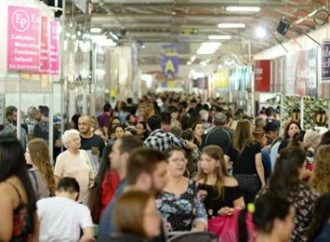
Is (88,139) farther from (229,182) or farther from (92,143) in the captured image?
(229,182)

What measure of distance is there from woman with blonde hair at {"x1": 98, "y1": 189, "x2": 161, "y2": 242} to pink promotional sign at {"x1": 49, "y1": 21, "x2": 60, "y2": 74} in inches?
229

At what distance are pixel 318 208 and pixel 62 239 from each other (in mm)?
1696

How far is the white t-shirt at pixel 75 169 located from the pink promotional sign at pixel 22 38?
44.4 inches

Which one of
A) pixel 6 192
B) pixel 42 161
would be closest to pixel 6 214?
pixel 6 192

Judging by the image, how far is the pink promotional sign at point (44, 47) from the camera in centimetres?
855

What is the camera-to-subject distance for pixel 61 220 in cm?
504

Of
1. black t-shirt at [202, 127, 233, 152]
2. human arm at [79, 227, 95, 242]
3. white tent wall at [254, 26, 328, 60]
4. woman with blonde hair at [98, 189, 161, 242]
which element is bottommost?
human arm at [79, 227, 95, 242]

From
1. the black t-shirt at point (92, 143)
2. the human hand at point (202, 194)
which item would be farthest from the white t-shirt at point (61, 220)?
the black t-shirt at point (92, 143)

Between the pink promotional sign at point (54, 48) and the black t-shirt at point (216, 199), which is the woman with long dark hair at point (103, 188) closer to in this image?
the black t-shirt at point (216, 199)

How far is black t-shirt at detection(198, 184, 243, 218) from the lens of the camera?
5844mm

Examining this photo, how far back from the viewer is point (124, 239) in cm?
316

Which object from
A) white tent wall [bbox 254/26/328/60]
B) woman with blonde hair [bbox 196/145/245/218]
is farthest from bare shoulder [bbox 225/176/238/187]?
white tent wall [bbox 254/26/328/60]

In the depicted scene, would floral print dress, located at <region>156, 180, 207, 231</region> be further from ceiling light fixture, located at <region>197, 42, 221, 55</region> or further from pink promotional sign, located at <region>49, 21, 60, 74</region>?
ceiling light fixture, located at <region>197, 42, 221, 55</region>

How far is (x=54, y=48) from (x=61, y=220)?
430 cm
